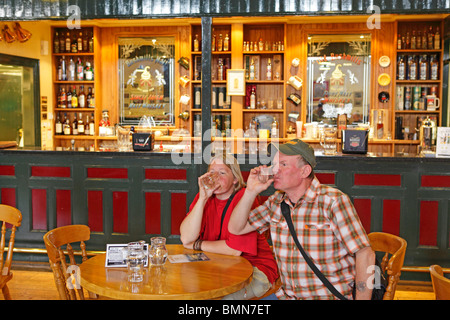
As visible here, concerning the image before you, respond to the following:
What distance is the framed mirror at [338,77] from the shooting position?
7312mm

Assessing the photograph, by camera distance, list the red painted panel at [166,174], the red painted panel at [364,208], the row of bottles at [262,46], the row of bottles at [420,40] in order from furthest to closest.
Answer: the row of bottles at [262,46] < the row of bottles at [420,40] < the red painted panel at [166,174] < the red painted panel at [364,208]

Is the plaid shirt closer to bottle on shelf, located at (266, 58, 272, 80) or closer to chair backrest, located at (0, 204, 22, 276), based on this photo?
chair backrest, located at (0, 204, 22, 276)

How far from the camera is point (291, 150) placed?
93.8 inches

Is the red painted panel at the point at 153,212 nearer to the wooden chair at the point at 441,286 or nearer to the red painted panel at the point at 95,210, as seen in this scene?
the red painted panel at the point at 95,210

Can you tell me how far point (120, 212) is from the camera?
4.90 metres

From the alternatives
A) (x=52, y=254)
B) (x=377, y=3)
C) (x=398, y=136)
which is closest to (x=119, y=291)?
(x=52, y=254)

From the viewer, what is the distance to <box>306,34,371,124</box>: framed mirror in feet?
24.0

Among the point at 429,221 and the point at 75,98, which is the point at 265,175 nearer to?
the point at 429,221

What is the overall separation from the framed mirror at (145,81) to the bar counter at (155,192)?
9.44 ft

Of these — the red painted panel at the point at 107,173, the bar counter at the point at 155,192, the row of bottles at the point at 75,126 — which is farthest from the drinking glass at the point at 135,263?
the row of bottles at the point at 75,126

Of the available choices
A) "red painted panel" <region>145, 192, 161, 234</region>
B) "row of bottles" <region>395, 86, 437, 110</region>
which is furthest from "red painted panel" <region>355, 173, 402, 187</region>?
"row of bottles" <region>395, 86, 437, 110</region>

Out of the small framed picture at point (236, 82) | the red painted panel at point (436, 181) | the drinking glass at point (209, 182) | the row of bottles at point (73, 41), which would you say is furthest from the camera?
the row of bottles at point (73, 41)

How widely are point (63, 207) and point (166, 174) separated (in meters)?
1.13

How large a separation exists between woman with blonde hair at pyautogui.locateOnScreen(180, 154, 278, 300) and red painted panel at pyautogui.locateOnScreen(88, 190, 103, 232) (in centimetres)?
230
